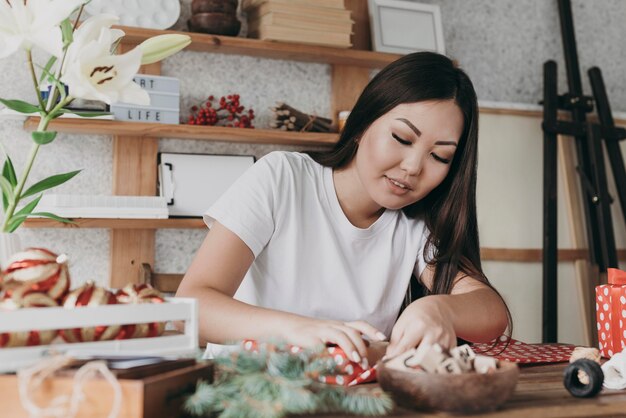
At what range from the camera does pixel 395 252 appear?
1.76 metres

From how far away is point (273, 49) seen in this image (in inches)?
118

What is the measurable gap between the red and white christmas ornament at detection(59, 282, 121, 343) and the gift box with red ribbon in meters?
1.09

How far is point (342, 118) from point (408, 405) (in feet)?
7.86

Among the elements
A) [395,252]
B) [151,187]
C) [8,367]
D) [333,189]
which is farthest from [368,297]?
[151,187]

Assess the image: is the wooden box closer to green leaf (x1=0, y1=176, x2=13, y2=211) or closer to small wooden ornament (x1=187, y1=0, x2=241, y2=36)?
green leaf (x1=0, y1=176, x2=13, y2=211)

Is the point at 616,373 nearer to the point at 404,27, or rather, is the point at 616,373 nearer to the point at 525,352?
the point at 525,352

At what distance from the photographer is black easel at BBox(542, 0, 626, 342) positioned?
329cm

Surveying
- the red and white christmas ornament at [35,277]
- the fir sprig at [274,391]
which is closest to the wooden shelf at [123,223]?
the red and white christmas ornament at [35,277]

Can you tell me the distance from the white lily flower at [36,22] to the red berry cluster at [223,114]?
1947 millimetres

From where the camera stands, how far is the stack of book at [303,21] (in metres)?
2.95

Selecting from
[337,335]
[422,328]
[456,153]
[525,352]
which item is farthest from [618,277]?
[337,335]

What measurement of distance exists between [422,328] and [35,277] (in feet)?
1.81

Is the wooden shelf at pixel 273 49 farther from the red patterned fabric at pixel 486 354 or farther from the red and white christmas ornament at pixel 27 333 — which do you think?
the red and white christmas ornament at pixel 27 333

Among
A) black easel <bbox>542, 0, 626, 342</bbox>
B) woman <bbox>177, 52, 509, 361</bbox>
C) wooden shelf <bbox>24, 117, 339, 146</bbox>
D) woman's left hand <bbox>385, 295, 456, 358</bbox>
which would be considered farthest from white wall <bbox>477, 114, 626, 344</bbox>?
woman's left hand <bbox>385, 295, 456, 358</bbox>
